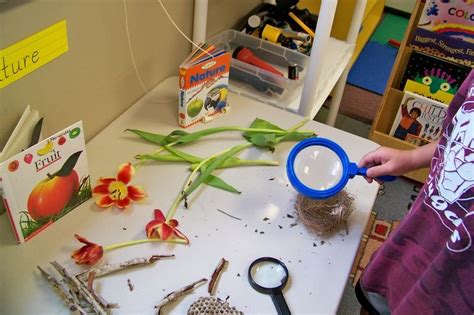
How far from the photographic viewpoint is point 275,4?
4.21 ft

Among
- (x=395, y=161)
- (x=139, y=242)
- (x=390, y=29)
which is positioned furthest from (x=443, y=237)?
(x=390, y=29)

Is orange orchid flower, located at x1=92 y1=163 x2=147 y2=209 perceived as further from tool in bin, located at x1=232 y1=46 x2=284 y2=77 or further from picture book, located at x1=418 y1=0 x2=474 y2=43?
picture book, located at x1=418 y1=0 x2=474 y2=43

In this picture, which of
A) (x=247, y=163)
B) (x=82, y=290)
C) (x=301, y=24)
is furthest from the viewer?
(x=301, y=24)

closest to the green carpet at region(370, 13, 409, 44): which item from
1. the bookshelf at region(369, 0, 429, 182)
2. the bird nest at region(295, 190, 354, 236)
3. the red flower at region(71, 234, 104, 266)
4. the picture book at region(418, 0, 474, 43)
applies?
the bookshelf at region(369, 0, 429, 182)

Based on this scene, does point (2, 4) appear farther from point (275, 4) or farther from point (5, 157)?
point (275, 4)

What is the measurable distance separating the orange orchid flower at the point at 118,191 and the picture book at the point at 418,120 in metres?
1.04

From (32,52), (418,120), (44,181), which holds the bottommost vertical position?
(418,120)

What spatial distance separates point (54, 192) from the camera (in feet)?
2.14

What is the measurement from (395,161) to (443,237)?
142 millimetres

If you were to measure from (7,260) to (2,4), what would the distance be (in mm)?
324

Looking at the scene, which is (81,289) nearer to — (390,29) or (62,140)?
(62,140)

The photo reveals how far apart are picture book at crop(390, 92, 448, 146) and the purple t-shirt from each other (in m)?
0.84

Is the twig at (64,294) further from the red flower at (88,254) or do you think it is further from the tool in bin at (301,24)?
the tool in bin at (301,24)

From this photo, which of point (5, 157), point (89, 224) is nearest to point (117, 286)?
point (89, 224)
